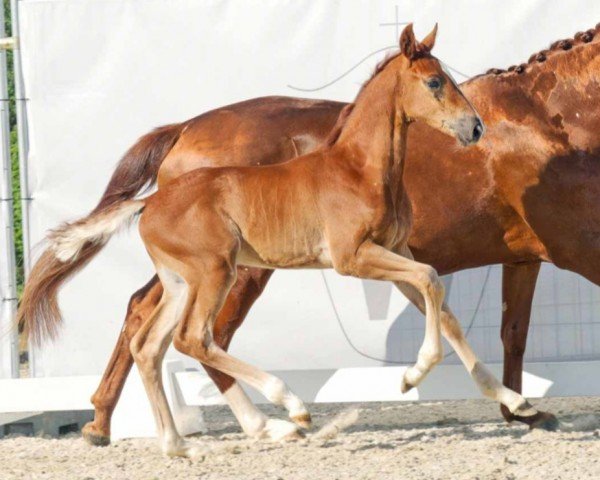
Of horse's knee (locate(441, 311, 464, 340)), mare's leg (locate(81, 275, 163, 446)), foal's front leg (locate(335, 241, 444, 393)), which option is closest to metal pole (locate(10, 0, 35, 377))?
mare's leg (locate(81, 275, 163, 446))

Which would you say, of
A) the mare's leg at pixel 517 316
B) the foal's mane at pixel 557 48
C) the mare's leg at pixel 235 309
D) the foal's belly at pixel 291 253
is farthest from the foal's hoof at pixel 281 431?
the foal's mane at pixel 557 48

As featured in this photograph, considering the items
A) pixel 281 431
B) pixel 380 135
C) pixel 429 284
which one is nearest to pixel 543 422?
pixel 429 284

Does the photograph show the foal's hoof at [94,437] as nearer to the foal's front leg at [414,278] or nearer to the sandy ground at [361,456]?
the sandy ground at [361,456]

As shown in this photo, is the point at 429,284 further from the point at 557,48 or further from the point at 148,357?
the point at 557,48

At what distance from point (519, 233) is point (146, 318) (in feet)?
5.97

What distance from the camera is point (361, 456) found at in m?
5.59

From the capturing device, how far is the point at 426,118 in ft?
18.5

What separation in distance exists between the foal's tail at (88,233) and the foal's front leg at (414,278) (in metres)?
1.05

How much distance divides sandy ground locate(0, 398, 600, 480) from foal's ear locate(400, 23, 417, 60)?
66.2 inches

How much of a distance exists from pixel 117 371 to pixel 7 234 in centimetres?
122

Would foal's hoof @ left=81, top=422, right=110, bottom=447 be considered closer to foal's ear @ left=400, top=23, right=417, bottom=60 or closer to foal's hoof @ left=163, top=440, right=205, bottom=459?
foal's hoof @ left=163, top=440, right=205, bottom=459

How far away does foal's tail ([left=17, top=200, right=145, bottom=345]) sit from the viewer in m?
5.95

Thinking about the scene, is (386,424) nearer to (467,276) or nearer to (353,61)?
(467,276)

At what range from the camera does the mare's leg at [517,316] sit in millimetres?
6699
